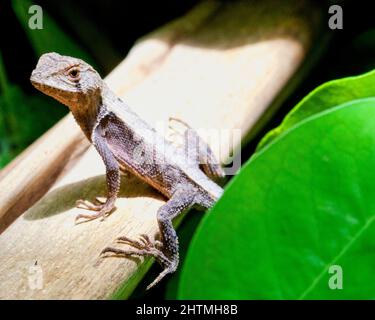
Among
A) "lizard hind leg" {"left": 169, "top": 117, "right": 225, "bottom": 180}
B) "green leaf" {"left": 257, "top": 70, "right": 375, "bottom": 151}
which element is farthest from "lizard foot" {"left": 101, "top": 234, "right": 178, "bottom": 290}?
"green leaf" {"left": 257, "top": 70, "right": 375, "bottom": 151}

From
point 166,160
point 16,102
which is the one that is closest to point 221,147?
point 166,160

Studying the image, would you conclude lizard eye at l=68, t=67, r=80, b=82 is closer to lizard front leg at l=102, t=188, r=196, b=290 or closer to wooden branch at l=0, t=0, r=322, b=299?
wooden branch at l=0, t=0, r=322, b=299

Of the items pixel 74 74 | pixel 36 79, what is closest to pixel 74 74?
pixel 74 74

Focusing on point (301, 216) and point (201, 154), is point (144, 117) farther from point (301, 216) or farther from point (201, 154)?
point (301, 216)

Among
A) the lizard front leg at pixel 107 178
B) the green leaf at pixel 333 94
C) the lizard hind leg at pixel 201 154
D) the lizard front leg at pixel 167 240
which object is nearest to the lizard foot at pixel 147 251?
the lizard front leg at pixel 167 240

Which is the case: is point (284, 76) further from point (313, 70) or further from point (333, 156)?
point (333, 156)

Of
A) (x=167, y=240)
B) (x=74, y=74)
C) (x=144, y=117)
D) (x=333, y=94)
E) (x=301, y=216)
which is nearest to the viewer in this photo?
(x=301, y=216)

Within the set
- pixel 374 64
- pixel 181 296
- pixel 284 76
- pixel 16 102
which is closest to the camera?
pixel 181 296
